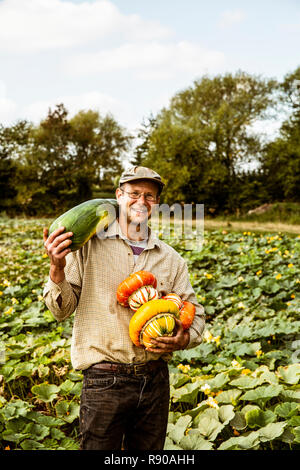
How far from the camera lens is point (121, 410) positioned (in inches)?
70.1

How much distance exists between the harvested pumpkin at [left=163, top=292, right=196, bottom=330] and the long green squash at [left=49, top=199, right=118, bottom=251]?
0.48 metres

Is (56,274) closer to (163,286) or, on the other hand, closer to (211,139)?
(163,286)

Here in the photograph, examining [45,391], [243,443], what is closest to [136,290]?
[243,443]

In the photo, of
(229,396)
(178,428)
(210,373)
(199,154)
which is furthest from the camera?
(199,154)

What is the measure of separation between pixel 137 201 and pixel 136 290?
0.45m

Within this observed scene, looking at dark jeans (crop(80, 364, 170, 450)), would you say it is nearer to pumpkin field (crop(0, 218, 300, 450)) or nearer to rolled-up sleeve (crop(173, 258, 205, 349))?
rolled-up sleeve (crop(173, 258, 205, 349))

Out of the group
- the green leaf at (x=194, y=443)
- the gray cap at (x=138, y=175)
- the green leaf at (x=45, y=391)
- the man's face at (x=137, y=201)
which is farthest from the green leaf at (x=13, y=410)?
the gray cap at (x=138, y=175)

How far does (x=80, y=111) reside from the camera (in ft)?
121

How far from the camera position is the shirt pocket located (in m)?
2.03

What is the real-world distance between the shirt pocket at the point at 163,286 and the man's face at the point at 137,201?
31cm

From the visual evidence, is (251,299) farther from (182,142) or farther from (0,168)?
(0,168)

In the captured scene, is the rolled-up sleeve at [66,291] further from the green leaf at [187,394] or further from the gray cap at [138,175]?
the green leaf at [187,394]

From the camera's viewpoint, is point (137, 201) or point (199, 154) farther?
point (199, 154)

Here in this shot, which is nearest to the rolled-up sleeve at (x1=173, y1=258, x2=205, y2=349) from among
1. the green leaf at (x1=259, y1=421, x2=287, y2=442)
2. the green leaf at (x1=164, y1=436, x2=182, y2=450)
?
the green leaf at (x1=164, y1=436, x2=182, y2=450)
